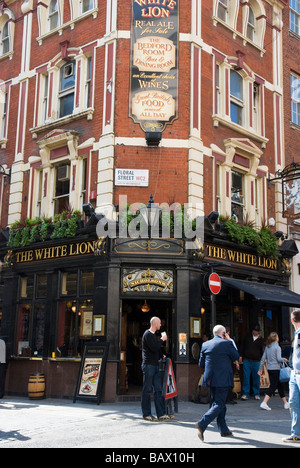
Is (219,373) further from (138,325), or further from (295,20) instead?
(295,20)

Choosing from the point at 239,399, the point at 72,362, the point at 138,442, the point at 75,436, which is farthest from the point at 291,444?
the point at 72,362

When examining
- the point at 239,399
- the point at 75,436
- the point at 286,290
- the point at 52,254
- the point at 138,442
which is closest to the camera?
the point at 138,442

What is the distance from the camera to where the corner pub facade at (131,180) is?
44.9ft

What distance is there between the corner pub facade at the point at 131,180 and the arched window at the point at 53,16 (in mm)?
87

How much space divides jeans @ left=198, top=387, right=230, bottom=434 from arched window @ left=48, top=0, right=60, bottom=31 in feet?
47.0

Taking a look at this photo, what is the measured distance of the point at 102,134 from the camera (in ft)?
48.4

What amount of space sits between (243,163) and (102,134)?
493 centimetres

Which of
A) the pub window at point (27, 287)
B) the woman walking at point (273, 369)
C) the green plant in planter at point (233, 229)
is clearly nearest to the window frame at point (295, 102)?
the green plant in planter at point (233, 229)

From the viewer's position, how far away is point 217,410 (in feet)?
24.9

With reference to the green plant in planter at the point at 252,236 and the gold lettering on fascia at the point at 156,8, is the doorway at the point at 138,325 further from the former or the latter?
the gold lettering on fascia at the point at 156,8

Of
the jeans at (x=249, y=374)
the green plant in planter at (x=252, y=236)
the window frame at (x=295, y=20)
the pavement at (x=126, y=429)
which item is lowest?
the pavement at (x=126, y=429)

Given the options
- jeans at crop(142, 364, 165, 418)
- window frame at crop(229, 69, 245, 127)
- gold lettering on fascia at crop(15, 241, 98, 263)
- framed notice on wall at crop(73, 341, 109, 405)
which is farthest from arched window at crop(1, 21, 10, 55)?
jeans at crop(142, 364, 165, 418)

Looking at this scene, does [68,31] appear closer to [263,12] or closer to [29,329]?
[263,12]

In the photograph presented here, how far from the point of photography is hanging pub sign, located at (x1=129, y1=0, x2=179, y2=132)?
1466 centimetres
